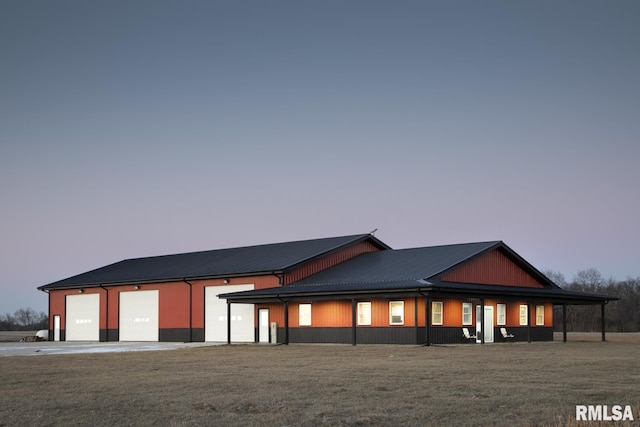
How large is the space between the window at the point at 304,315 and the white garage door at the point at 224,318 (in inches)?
151

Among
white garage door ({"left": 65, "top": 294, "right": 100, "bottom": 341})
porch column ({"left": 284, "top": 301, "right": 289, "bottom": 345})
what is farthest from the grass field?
white garage door ({"left": 65, "top": 294, "right": 100, "bottom": 341})

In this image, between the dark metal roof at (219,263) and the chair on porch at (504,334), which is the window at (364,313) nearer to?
the dark metal roof at (219,263)

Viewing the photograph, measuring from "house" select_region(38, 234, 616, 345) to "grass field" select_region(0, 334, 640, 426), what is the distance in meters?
12.6

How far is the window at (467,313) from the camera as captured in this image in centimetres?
4003

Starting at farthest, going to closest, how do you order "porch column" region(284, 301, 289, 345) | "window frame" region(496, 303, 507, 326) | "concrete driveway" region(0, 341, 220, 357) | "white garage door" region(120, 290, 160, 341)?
"white garage door" region(120, 290, 160, 341), "window frame" region(496, 303, 507, 326), "porch column" region(284, 301, 289, 345), "concrete driveway" region(0, 341, 220, 357)

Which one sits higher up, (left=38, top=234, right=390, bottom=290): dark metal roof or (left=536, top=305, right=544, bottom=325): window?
(left=38, top=234, right=390, bottom=290): dark metal roof

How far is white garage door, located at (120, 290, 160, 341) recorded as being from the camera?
170 feet

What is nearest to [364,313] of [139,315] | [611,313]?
[139,315]

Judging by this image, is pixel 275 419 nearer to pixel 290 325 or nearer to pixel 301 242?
pixel 290 325

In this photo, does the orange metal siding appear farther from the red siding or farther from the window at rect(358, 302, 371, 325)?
the red siding

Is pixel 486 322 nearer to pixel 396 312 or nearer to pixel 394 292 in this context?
pixel 396 312

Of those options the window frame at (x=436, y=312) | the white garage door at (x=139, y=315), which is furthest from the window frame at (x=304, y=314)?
the white garage door at (x=139, y=315)

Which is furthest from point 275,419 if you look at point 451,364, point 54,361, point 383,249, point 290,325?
point 383,249

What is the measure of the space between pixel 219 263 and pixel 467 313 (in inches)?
690
